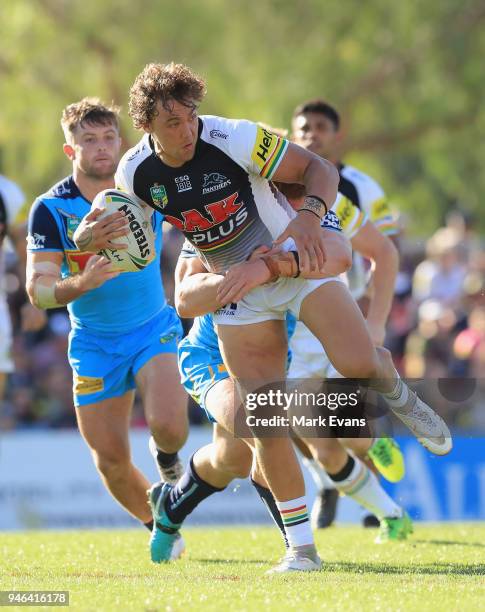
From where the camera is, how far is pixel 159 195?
6301 millimetres

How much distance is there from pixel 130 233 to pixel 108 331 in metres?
1.52

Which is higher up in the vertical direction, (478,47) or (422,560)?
(478,47)

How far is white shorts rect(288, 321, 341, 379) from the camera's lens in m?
9.12

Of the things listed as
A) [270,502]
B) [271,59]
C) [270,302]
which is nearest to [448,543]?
[270,502]

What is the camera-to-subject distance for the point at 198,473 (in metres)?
7.17

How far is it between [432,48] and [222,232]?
14148 millimetres

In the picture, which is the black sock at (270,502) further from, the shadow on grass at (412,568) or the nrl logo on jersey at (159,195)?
the nrl logo on jersey at (159,195)

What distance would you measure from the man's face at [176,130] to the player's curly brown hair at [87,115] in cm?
159

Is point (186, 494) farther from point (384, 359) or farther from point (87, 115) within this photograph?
point (87, 115)

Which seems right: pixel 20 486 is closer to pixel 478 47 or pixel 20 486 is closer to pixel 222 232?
pixel 222 232

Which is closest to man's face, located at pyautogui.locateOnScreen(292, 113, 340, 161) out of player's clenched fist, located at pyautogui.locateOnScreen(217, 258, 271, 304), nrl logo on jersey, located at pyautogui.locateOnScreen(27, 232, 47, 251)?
nrl logo on jersey, located at pyautogui.locateOnScreen(27, 232, 47, 251)

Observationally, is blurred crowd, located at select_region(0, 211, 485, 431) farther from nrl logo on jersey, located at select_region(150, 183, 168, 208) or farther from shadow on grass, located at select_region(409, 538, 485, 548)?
nrl logo on jersey, located at select_region(150, 183, 168, 208)

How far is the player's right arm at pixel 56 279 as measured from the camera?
6.79 metres

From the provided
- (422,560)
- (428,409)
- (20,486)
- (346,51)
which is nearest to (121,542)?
(422,560)
